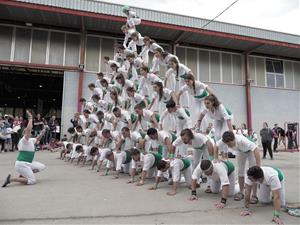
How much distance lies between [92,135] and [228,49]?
1494 centimetres

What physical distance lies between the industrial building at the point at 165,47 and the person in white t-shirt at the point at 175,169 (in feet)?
40.6

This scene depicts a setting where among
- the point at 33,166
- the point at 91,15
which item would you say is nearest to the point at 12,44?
the point at 91,15

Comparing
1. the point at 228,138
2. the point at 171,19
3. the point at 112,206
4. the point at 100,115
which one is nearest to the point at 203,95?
the point at 228,138

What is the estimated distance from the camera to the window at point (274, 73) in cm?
2258

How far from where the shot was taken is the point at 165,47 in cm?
1994

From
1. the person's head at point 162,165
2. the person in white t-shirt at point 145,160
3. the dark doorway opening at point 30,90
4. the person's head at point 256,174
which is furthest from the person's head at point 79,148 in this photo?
the dark doorway opening at point 30,90

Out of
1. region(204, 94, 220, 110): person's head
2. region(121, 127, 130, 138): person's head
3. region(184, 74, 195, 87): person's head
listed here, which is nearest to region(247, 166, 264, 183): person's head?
region(204, 94, 220, 110): person's head

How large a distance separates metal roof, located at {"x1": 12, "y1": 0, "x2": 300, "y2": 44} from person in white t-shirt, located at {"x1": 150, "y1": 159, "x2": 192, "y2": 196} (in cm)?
1332

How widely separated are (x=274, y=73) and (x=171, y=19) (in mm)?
9892

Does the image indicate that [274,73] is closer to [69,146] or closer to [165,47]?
[165,47]

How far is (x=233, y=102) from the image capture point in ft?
68.9

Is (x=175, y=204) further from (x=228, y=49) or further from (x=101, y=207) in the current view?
(x=228, y=49)

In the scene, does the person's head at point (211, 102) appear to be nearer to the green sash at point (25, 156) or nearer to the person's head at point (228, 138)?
the person's head at point (228, 138)

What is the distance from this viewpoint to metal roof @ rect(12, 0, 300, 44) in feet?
55.0
